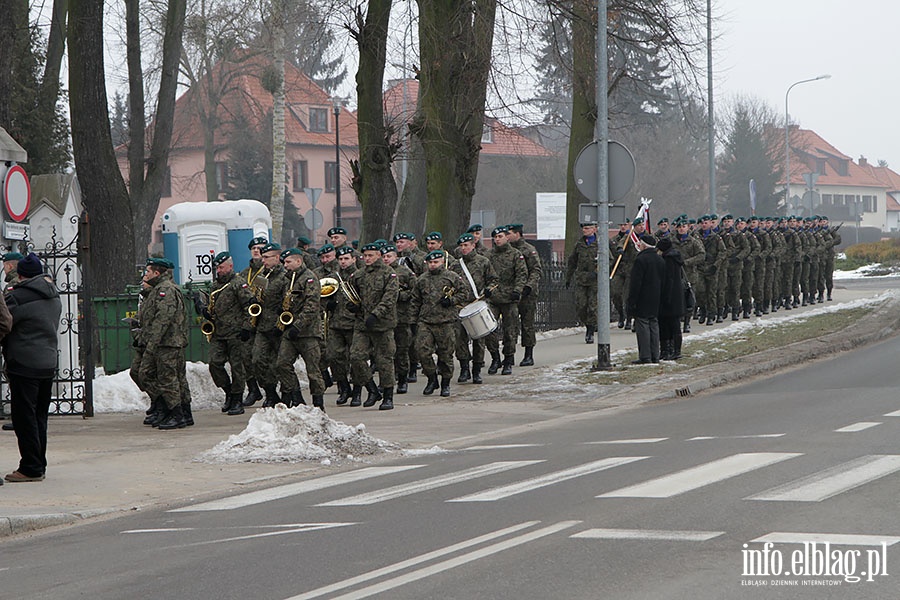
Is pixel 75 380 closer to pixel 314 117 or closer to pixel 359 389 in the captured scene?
pixel 359 389

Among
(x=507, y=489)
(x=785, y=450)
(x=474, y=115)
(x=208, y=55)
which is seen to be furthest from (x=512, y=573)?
(x=208, y=55)

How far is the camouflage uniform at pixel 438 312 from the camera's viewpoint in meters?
16.2

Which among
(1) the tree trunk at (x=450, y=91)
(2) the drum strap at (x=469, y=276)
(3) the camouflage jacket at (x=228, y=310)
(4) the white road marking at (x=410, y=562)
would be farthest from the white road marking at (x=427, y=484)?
(1) the tree trunk at (x=450, y=91)

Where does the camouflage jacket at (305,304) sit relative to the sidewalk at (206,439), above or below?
above

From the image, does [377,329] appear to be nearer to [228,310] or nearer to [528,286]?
[228,310]

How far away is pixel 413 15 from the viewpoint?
22234 millimetres

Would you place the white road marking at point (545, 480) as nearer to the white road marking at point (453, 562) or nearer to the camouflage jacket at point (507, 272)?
the white road marking at point (453, 562)

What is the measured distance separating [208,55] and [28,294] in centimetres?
3248

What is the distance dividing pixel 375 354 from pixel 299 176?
64.6 metres

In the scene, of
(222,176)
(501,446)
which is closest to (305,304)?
(501,446)

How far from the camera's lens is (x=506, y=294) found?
1839 centimetres

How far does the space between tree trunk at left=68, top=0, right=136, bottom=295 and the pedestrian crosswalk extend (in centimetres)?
1062

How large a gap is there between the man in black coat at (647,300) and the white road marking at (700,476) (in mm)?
8073

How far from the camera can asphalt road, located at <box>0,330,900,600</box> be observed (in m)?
6.38
